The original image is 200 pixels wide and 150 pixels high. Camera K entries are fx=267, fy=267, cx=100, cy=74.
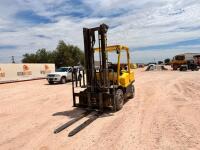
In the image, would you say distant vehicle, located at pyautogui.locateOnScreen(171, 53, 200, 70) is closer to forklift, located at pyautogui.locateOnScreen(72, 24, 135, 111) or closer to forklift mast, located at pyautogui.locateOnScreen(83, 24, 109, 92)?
forklift, located at pyautogui.locateOnScreen(72, 24, 135, 111)

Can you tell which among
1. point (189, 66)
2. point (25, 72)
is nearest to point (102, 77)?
point (25, 72)

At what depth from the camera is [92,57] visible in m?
10.8

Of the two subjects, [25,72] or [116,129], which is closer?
[116,129]

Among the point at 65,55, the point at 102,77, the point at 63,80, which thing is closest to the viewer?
the point at 102,77

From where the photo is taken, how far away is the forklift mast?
405 inches

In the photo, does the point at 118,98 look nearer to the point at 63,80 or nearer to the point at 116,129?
the point at 116,129

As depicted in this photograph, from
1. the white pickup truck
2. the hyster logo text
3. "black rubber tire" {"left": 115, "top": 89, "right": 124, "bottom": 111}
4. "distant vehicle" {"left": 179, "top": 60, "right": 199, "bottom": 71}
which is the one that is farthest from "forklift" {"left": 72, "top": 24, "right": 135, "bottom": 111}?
"distant vehicle" {"left": 179, "top": 60, "right": 199, "bottom": 71}

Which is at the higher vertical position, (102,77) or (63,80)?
(102,77)

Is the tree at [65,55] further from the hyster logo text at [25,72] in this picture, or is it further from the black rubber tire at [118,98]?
the black rubber tire at [118,98]

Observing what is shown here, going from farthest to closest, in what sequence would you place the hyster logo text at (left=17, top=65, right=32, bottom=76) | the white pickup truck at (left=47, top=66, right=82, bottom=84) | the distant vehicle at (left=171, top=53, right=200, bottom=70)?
the distant vehicle at (left=171, top=53, right=200, bottom=70)
the hyster logo text at (left=17, top=65, right=32, bottom=76)
the white pickup truck at (left=47, top=66, right=82, bottom=84)

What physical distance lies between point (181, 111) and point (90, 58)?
4.11m

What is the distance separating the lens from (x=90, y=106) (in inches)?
428

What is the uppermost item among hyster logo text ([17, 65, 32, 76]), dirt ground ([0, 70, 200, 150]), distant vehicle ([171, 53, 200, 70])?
distant vehicle ([171, 53, 200, 70])

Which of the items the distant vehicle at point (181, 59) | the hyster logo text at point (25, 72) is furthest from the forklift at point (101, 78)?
the distant vehicle at point (181, 59)
